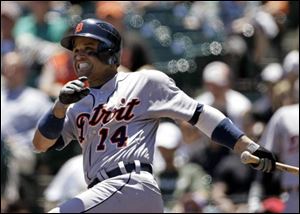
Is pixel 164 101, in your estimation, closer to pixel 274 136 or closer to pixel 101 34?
pixel 101 34

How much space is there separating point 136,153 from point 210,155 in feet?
11.7

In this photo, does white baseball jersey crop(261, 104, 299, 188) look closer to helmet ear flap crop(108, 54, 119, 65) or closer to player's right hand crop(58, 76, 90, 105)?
helmet ear flap crop(108, 54, 119, 65)

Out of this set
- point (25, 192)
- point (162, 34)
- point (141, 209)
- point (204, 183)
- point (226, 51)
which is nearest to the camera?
point (141, 209)

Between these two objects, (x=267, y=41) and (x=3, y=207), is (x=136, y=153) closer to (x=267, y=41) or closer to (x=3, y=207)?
(x=3, y=207)

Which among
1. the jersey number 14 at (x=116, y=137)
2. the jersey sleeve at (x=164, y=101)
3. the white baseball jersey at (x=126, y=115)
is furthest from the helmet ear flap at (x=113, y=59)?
the jersey number 14 at (x=116, y=137)

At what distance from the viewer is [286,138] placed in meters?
8.84

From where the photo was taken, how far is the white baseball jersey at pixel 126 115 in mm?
6137

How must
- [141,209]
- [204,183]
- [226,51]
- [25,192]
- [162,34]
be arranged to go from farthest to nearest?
[162,34] < [226,51] < [25,192] < [204,183] < [141,209]

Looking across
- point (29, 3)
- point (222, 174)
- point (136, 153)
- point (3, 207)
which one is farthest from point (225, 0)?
point (136, 153)

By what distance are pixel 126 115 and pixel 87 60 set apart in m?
0.40

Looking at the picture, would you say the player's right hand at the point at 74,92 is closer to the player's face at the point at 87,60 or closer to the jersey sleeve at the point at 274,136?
the player's face at the point at 87,60

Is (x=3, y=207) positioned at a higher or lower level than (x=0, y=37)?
lower

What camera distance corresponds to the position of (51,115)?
20.1 feet

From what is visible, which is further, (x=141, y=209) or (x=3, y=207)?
(x=3, y=207)
